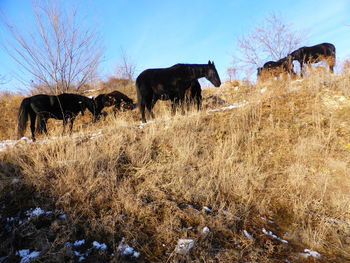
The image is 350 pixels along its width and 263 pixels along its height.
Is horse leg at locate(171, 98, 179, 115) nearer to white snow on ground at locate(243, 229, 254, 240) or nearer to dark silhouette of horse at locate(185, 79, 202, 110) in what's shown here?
dark silhouette of horse at locate(185, 79, 202, 110)

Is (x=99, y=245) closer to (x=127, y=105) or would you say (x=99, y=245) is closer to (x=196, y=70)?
(x=196, y=70)

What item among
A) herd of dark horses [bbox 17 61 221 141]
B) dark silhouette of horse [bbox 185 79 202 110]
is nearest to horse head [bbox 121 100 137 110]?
herd of dark horses [bbox 17 61 221 141]

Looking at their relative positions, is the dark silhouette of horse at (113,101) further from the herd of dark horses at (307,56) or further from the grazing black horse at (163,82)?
the herd of dark horses at (307,56)

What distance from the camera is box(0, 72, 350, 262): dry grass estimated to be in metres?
1.87

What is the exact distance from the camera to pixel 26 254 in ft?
5.45

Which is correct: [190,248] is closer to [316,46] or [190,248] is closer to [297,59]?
[297,59]

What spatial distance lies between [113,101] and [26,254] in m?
7.79

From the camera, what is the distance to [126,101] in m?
9.48

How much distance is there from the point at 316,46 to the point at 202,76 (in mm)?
7181

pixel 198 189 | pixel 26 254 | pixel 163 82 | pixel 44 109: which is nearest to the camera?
pixel 26 254

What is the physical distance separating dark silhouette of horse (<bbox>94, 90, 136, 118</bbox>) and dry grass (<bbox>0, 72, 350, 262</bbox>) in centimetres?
423

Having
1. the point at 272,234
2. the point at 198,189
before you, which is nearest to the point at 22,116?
the point at 198,189

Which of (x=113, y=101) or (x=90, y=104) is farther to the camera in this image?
(x=113, y=101)

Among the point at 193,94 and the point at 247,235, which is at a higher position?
the point at 193,94
